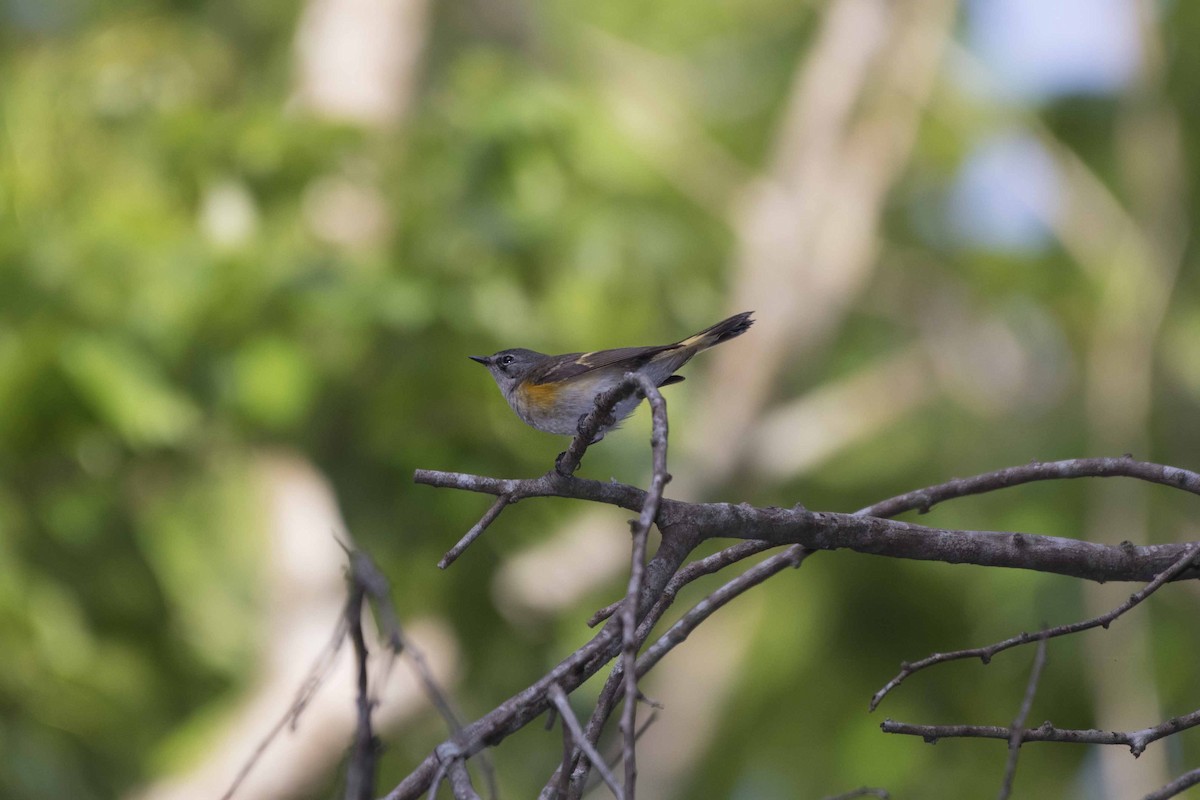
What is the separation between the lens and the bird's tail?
13.3 feet

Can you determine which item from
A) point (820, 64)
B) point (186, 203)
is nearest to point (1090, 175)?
point (820, 64)

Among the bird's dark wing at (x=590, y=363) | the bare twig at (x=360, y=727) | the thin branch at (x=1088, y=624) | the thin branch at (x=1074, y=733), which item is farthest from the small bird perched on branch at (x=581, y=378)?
the bare twig at (x=360, y=727)

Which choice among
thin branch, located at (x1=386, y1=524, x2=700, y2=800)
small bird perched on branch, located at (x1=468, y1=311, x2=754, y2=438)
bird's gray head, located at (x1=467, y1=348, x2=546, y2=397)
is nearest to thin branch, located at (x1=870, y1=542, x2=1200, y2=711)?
thin branch, located at (x1=386, y1=524, x2=700, y2=800)

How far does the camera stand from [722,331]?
13.6 ft

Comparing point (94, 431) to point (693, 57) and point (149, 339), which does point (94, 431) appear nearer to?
point (149, 339)

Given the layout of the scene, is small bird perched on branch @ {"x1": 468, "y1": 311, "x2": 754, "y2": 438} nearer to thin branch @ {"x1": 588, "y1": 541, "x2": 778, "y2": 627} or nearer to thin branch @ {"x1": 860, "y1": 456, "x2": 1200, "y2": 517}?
thin branch @ {"x1": 860, "y1": 456, "x2": 1200, "y2": 517}

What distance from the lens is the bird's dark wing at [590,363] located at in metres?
4.62

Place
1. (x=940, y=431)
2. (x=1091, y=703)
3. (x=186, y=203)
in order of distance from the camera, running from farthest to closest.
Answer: (x=940, y=431) → (x=1091, y=703) → (x=186, y=203)

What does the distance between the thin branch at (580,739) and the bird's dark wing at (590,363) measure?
2.36 m

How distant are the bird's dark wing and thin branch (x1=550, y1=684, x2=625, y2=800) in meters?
2.36

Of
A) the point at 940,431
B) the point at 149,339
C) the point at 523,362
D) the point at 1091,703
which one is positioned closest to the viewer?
the point at 523,362

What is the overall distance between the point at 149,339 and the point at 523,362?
2110 mm

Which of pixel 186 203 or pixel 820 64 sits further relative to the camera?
pixel 820 64

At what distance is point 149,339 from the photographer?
20.1ft
